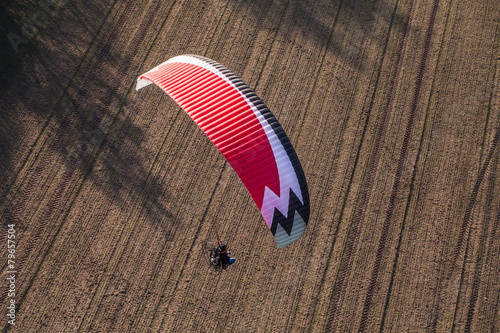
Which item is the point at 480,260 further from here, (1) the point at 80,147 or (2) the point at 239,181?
(1) the point at 80,147

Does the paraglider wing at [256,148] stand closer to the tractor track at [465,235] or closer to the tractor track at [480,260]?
the tractor track at [465,235]

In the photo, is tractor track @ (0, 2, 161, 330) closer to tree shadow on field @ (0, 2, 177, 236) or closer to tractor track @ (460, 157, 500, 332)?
tree shadow on field @ (0, 2, 177, 236)

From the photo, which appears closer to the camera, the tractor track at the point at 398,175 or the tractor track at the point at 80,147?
the tractor track at the point at 80,147

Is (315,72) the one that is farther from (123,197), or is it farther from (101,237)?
(101,237)

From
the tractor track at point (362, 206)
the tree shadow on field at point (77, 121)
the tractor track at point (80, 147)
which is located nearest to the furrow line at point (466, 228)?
the tractor track at point (362, 206)

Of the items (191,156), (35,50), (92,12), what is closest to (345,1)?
(191,156)

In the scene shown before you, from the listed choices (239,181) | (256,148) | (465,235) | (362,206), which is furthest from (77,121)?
(465,235)

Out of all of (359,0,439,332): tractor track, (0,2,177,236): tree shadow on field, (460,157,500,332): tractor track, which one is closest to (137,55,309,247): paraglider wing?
(0,2,177,236): tree shadow on field
